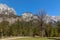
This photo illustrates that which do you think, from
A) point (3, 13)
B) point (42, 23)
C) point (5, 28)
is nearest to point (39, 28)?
point (42, 23)

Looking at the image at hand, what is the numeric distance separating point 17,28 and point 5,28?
821 cm

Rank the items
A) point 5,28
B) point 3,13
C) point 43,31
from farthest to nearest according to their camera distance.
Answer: point 3,13, point 43,31, point 5,28

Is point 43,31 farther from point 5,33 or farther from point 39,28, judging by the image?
point 5,33

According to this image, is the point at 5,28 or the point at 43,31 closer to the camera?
the point at 5,28

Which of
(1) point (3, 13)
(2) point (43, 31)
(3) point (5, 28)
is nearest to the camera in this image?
(3) point (5, 28)

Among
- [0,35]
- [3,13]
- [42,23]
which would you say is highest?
[3,13]

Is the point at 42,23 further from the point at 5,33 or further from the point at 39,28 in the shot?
the point at 5,33

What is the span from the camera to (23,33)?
7325 cm

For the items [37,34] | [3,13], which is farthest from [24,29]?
[3,13]

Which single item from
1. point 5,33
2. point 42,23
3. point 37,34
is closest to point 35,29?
point 37,34

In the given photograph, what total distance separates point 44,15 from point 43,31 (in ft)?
29.0

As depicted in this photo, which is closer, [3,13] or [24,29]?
[24,29]

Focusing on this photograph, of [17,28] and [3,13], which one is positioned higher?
[3,13]

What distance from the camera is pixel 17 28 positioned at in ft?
240
